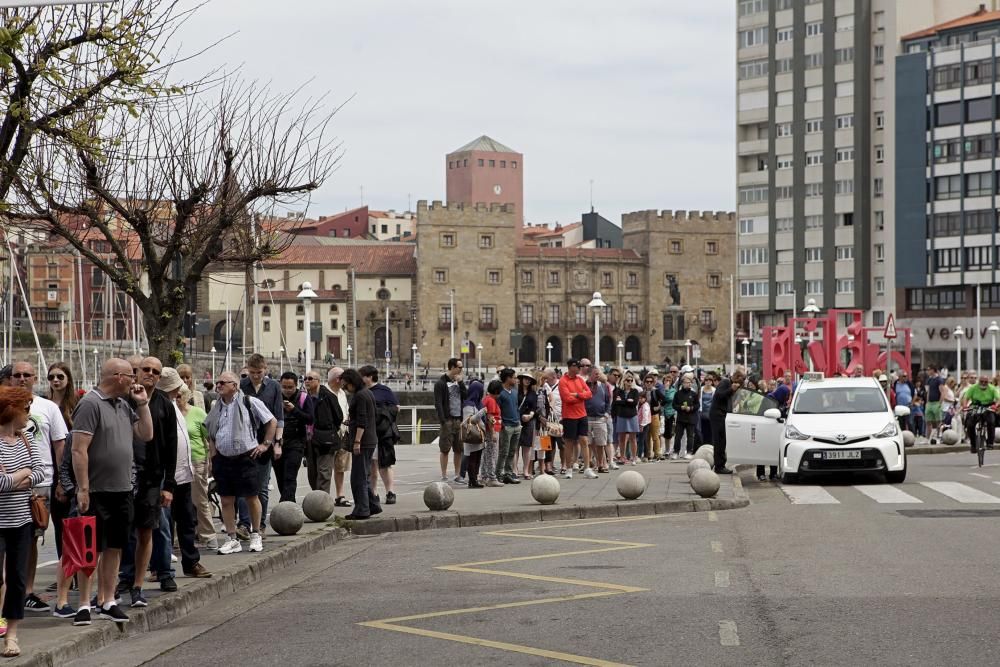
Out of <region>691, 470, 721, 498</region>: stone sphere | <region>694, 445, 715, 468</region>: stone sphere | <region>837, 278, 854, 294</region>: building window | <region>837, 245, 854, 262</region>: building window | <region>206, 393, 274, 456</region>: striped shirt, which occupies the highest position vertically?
<region>837, 245, 854, 262</region>: building window

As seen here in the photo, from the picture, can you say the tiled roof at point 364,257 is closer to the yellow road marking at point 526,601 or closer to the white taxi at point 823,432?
the white taxi at point 823,432

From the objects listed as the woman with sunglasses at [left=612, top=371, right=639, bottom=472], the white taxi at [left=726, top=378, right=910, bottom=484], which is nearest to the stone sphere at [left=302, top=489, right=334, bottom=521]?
the white taxi at [left=726, top=378, right=910, bottom=484]

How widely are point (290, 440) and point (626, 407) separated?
39.3 feet

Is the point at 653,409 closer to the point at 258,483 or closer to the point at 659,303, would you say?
the point at 258,483

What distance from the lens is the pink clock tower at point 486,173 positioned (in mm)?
161500

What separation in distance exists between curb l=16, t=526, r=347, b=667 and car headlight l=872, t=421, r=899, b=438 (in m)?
9.52

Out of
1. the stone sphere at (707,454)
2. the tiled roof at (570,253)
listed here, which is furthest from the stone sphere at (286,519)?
the tiled roof at (570,253)

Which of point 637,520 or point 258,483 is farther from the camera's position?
point 637,520

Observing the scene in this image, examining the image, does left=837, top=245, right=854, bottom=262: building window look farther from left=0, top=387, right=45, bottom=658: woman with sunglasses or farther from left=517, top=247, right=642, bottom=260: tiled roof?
left=0, top=387, right=45, bottom=658: woman with sunglasses

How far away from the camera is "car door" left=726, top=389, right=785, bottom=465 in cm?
2345

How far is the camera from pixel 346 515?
17344mm

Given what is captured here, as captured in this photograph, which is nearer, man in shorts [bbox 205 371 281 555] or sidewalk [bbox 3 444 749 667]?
sidewalk [bbox 3 444 749 667]

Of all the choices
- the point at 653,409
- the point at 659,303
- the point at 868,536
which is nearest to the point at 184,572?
the point at 868,536

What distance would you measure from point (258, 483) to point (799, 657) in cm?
700
